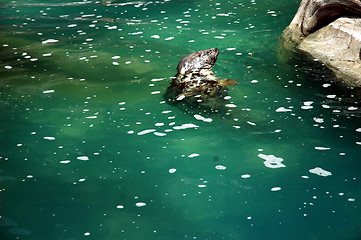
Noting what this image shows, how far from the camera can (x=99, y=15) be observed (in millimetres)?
16891

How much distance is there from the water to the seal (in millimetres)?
314

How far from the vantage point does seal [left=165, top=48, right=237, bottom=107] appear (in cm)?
944

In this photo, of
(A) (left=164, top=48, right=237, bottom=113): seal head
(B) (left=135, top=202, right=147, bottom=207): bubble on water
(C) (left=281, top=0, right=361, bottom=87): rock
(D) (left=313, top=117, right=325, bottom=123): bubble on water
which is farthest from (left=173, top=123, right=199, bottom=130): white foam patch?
(C) (left=281, top=0, right=361, bottom=87): rock

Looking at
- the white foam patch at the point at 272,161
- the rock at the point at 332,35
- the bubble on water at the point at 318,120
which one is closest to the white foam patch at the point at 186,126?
the white foam patch at the point at 272,161

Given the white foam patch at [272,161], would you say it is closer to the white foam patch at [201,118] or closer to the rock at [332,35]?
the white foam patch at [201,118]

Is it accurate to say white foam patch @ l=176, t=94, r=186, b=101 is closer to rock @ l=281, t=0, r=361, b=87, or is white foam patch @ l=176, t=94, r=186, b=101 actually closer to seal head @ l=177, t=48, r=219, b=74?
seal head @ l=177, t=48, r=219, b=74

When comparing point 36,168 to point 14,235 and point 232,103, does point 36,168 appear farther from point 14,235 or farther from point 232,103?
point 232,103

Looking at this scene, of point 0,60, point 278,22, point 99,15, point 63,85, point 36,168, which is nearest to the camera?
point 36,168

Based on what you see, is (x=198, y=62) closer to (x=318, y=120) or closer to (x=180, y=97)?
(x=180, y=97)

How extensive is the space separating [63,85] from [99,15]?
7123 millimetres

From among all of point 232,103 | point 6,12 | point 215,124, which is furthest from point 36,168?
point 6,12

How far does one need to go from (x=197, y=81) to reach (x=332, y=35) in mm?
3882

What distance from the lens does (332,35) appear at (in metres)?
11.6

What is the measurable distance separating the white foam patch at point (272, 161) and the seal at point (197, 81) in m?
2.37
